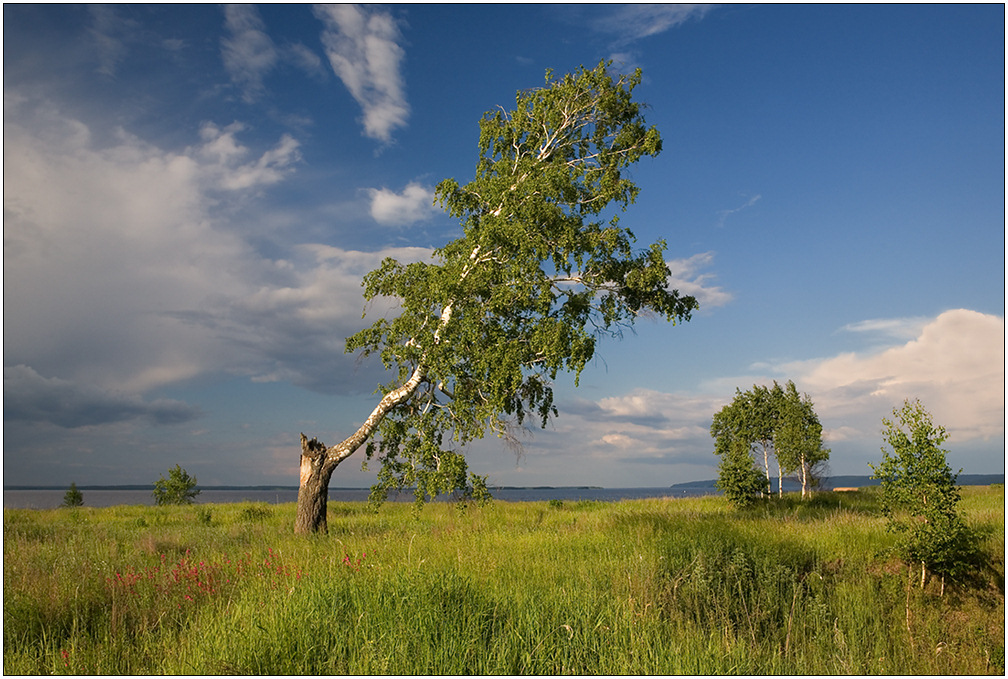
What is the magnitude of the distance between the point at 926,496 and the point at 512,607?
804cm

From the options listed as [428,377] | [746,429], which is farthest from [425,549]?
[746,429]

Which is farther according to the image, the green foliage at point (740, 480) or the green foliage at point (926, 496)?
the green foliage at point (740, 480)

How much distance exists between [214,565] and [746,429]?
45.5 metres

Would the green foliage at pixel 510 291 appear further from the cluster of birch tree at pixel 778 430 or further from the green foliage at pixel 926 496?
the cluster of birch tree at pixel 778 430

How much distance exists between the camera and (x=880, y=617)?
8.16 m

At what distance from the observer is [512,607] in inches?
252

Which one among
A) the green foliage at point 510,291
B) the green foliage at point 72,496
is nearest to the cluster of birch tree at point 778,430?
the green foliage at point 510,291

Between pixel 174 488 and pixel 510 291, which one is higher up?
pixel 510 291

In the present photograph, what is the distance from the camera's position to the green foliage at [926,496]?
9656 millimetres

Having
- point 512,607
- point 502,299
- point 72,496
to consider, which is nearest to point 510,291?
point 502,299

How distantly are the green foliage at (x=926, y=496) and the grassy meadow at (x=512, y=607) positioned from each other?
49 centimetres

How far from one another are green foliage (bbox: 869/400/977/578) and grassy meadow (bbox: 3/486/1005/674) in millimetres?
486

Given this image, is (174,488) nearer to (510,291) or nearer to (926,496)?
(510,291)

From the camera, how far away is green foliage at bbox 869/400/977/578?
380 inches
